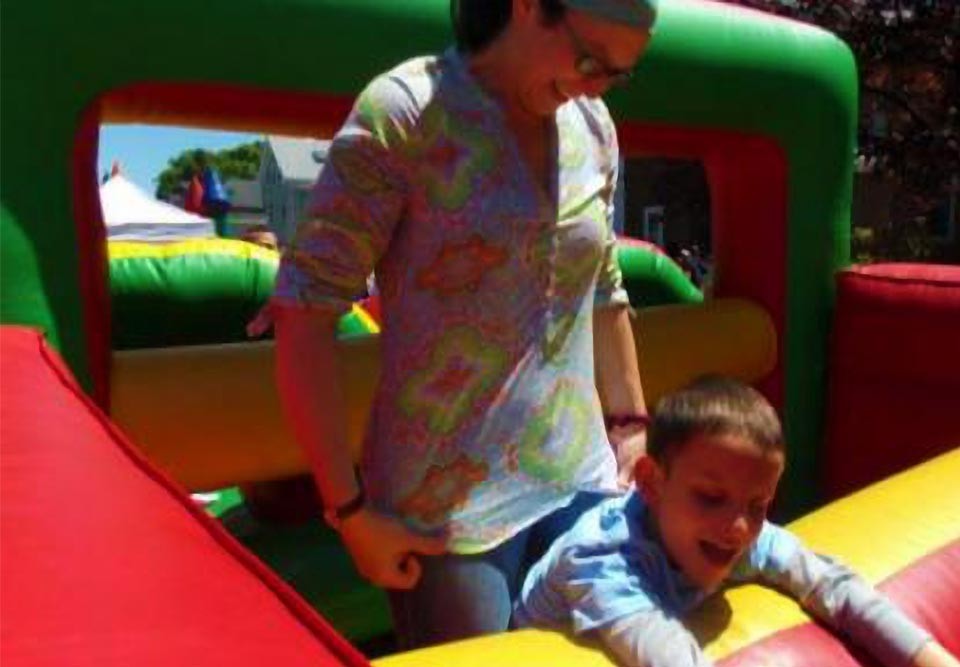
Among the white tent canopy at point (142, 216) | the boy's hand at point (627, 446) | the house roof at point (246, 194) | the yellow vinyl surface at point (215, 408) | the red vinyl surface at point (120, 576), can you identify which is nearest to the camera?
the red vinyl surface at point (120, 576)

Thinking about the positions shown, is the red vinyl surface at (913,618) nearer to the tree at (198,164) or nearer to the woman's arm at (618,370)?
the woman's arm at (618,370)

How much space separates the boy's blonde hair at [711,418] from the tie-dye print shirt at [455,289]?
0.34 ft

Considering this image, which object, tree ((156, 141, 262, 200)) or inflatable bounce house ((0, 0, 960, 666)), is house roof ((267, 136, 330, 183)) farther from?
tree ((156, 141, 262, 200))

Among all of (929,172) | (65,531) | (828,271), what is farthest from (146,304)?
(929,172)

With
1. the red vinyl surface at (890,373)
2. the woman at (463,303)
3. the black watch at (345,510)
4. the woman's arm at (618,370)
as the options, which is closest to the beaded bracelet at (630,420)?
the woman's arm at (618,370)

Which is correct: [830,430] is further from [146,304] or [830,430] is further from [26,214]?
[26,214]

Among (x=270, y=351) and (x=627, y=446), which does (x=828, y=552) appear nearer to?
(x=627, y=446)

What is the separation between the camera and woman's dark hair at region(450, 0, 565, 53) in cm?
124

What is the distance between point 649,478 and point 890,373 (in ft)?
6.18

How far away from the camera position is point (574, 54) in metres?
1.20

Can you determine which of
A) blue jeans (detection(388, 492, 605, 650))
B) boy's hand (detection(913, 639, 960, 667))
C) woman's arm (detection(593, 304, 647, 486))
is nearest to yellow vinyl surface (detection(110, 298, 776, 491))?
woman's arm (detection(593, 304, 647, 486))

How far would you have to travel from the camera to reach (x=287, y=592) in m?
0.83

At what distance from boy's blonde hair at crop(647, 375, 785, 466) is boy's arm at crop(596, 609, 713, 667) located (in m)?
0.16

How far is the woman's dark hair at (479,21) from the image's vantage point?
1.24 meters
